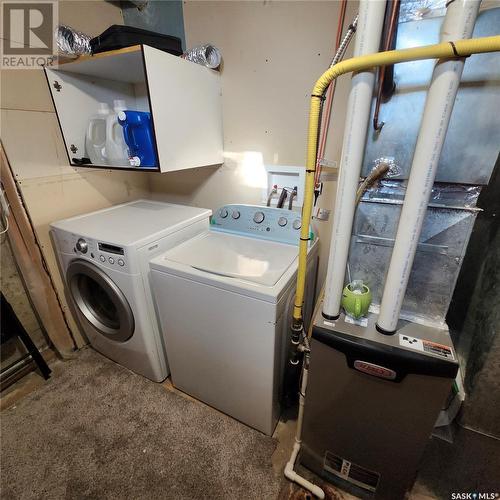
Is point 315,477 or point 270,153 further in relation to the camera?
point 270,153

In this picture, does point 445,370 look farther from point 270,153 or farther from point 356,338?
point 270,153

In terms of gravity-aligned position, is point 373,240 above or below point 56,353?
above

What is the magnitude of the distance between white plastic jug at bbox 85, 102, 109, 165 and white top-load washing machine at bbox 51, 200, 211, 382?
349 mm

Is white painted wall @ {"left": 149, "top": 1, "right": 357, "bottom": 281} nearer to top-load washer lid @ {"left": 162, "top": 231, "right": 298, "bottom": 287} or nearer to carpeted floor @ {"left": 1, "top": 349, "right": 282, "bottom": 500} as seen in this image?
top-load washer lid @ {"left": 162, "top": 231, "right": 298, "bottom": 287}

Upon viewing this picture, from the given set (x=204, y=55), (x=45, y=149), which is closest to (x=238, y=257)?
(x=204, y=55)

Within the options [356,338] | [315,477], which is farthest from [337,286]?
[315,477]

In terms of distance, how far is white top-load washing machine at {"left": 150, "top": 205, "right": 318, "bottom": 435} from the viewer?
3.51ft

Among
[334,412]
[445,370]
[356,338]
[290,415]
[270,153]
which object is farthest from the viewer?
[270,153]

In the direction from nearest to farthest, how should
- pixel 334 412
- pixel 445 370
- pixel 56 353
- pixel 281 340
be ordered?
pixel 445 370 → pixel 334 412 → pixel 281 340 → pixel 56 353

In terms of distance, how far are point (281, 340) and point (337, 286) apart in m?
0.40

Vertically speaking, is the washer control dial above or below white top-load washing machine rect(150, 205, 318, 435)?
above

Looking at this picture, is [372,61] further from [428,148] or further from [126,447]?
[126,447]

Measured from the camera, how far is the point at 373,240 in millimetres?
944

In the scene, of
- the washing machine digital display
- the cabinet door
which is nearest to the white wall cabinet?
the cabinet door
